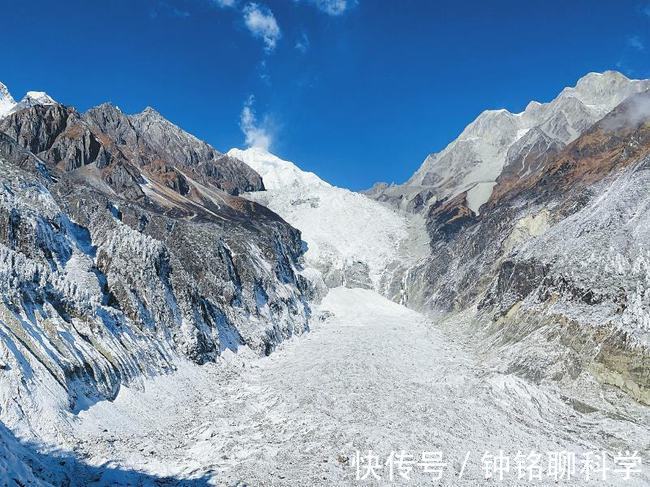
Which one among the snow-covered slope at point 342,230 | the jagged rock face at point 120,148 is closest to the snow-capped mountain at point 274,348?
the snow-covered slope at point 342,230

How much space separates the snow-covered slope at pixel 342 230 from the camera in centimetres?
10212

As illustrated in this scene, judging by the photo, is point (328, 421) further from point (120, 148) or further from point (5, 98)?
A: point (5, 98)

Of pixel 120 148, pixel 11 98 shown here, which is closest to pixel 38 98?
pixel 11 98

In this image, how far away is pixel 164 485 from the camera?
20594mm

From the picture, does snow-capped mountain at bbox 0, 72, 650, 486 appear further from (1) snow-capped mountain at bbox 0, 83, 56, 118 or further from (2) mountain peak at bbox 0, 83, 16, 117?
(2) mountain peak at bbox 0, 83, 16, 117

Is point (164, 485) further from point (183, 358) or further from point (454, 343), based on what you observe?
point (454, 343)

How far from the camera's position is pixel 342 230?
410ft

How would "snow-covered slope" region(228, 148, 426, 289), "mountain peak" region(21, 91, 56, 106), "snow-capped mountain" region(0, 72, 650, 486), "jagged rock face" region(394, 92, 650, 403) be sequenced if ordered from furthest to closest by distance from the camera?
1. "mountain peak" region(21, 91, 56, 106)
2. "snow-covered slope" region(228, 148, 426, 289)
3. "jagged rock face" region(394, 92, 650, 403)
4. "snow-capped mountain" region(0, 72, 650, 486)

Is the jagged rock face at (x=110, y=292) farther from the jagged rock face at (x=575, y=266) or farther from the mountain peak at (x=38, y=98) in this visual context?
the mountain peak at (x=38, y=98)

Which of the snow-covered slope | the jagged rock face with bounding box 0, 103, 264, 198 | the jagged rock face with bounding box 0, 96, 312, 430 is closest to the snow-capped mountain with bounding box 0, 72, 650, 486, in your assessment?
the jagged rock face with bounding box 0, 96, 312, 430

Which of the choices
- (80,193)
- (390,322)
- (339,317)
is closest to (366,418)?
(80,193)

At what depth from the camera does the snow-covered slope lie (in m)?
102

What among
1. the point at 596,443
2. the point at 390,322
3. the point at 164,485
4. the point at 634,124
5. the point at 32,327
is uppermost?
the point at 634,124

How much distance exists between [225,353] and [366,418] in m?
16.0
